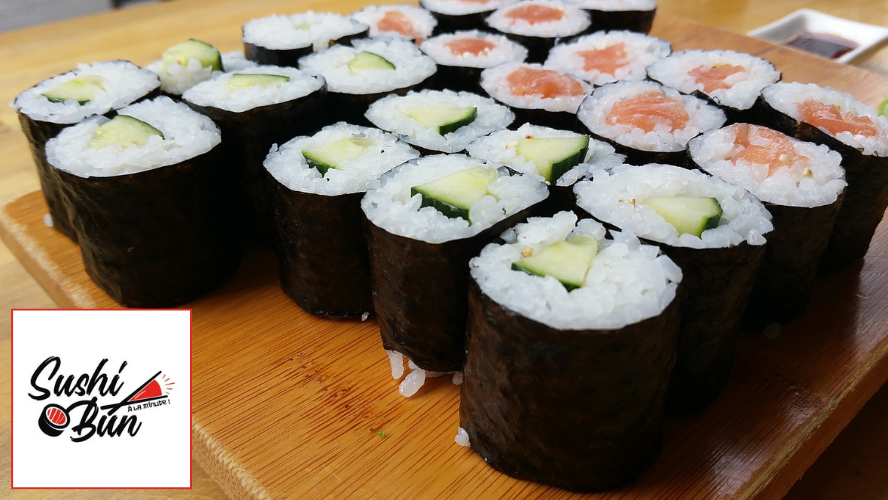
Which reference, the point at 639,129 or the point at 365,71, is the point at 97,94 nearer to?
the point at 365,71

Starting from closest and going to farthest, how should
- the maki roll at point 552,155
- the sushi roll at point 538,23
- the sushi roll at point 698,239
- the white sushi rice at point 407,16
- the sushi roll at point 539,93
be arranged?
the sushi roll at point 698,239 → the maki roll at point 552,155 → the sushi roll at point 539,93 → the sushi roll at point 538,23 → the white sushi rice at point 407,16

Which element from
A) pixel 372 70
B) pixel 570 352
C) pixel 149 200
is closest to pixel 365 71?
pixel 372 70

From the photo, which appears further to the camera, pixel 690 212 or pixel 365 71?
pixel 365 71

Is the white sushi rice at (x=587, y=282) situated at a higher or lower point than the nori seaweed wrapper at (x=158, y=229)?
higher

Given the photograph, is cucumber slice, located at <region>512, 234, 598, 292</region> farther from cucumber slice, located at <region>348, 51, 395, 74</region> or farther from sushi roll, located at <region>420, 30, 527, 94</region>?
cucumber slice, located at <region>348, 51, 395, 74</region>

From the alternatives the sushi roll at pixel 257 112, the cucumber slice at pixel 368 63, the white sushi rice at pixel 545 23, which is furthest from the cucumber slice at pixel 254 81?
the white sushi rice at pixel 545 23

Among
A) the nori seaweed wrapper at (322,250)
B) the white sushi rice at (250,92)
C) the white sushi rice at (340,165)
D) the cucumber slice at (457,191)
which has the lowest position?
the nori seaweed wrapper at (322,250)

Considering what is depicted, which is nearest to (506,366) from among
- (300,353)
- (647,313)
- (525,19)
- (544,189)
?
(647,313)

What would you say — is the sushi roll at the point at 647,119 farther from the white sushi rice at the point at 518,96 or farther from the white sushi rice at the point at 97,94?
the white sushi rice at the point at 97,94

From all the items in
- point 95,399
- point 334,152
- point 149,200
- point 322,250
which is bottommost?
point 95,399
